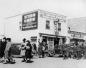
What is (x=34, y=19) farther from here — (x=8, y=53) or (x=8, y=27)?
(x=8, y=53)

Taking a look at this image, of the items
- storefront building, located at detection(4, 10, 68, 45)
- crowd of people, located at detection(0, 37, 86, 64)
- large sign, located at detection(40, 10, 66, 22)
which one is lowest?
crowd of people, located at detection(0, 37, 86, 64)

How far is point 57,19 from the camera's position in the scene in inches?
1240

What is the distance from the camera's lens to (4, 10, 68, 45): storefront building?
95.0ft

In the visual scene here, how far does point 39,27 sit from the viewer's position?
28.8 m

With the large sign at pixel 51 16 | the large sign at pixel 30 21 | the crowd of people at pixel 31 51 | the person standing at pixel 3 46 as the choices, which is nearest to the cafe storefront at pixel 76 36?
the large sign at pixel 51 16

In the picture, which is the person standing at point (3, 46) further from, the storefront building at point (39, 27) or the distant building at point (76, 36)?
the distant building at point (76, 36)

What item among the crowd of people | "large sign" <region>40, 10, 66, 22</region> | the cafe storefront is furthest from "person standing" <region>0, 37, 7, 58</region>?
the cafe storefront

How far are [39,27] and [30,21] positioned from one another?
1.87 meters

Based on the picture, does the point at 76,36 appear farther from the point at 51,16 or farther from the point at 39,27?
the point at 39,27

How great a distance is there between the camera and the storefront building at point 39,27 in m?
29.0

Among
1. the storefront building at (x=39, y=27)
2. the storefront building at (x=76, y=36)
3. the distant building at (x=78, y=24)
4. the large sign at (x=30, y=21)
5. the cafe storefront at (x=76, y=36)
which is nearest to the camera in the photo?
the storefront building at (x=39, y=27)

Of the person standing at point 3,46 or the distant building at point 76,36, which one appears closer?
the person standing at point 3,46

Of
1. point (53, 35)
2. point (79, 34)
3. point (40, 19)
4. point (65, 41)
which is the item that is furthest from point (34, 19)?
point (79, 34)

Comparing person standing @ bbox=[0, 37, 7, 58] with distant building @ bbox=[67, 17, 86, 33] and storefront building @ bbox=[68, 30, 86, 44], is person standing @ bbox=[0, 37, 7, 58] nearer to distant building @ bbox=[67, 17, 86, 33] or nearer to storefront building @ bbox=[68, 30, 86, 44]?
storefront building @ bbox=[68, 30, 86, 44]
